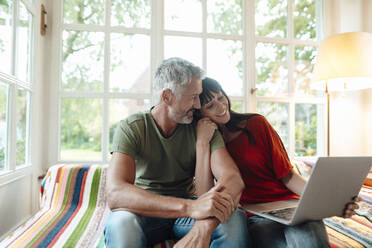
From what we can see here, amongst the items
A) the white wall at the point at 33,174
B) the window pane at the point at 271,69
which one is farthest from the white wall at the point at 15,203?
the window pane at the point at 271,69

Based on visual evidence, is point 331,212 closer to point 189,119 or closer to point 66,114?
point 189,119

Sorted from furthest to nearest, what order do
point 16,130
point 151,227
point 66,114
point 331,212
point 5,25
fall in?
point 66,114, point 16,130, point 5,25, point 151,227, point 331,212

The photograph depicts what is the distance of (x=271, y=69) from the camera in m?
2.77

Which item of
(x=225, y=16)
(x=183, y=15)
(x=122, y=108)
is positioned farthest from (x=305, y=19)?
(x=122, y=108)

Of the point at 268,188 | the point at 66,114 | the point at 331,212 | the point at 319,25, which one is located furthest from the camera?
the point at 319,25

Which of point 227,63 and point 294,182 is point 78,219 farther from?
point 227,63

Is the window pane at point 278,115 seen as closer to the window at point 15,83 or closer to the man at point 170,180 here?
the man at point 170,180

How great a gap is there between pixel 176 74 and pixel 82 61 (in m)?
1.56

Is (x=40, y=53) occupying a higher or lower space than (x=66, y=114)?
higher

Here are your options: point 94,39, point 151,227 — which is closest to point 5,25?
point 94,39

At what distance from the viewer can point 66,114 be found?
7.97ft

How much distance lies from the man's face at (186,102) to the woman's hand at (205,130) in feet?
0.20

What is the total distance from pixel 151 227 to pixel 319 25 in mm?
2790

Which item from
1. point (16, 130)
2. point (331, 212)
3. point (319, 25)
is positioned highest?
point (319, 25)
